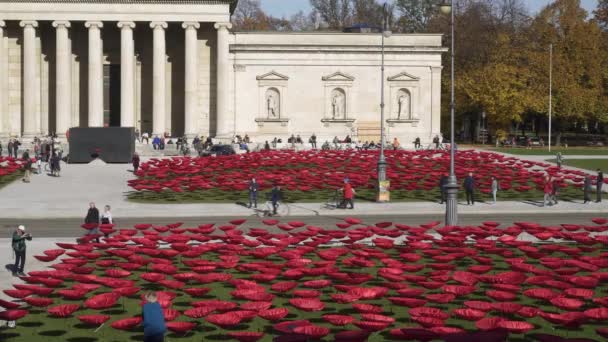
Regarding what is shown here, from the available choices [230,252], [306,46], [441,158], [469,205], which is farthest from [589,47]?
[230,252]

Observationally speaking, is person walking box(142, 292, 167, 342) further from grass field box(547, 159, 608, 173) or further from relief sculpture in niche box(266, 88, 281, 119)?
relief sculpture in niche box(266, 88, 281, 119)

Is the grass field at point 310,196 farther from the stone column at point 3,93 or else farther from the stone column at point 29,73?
the stone column at point 3,93

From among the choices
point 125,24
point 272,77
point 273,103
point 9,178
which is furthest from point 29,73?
point 9,178

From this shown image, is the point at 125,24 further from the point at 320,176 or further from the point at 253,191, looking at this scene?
the point at 253,191

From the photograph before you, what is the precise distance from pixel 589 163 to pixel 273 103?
35.9m

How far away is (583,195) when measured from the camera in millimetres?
57125

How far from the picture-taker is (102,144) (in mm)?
76562

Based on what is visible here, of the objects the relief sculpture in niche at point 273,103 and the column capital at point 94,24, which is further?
the relief sculpture in niche at point 273,103

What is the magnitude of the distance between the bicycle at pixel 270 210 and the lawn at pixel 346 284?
1666 cm

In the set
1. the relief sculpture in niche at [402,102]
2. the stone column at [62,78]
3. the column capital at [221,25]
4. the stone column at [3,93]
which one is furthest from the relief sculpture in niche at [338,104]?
the stone column at [3,93]

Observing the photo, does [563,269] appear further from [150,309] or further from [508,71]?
[508,71]

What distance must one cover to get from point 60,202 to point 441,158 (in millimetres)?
33458

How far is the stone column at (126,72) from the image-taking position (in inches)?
3718

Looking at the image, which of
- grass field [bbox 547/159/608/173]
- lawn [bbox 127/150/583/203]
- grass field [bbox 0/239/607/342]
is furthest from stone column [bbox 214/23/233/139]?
grass field [bbox 0/239/607/342]
